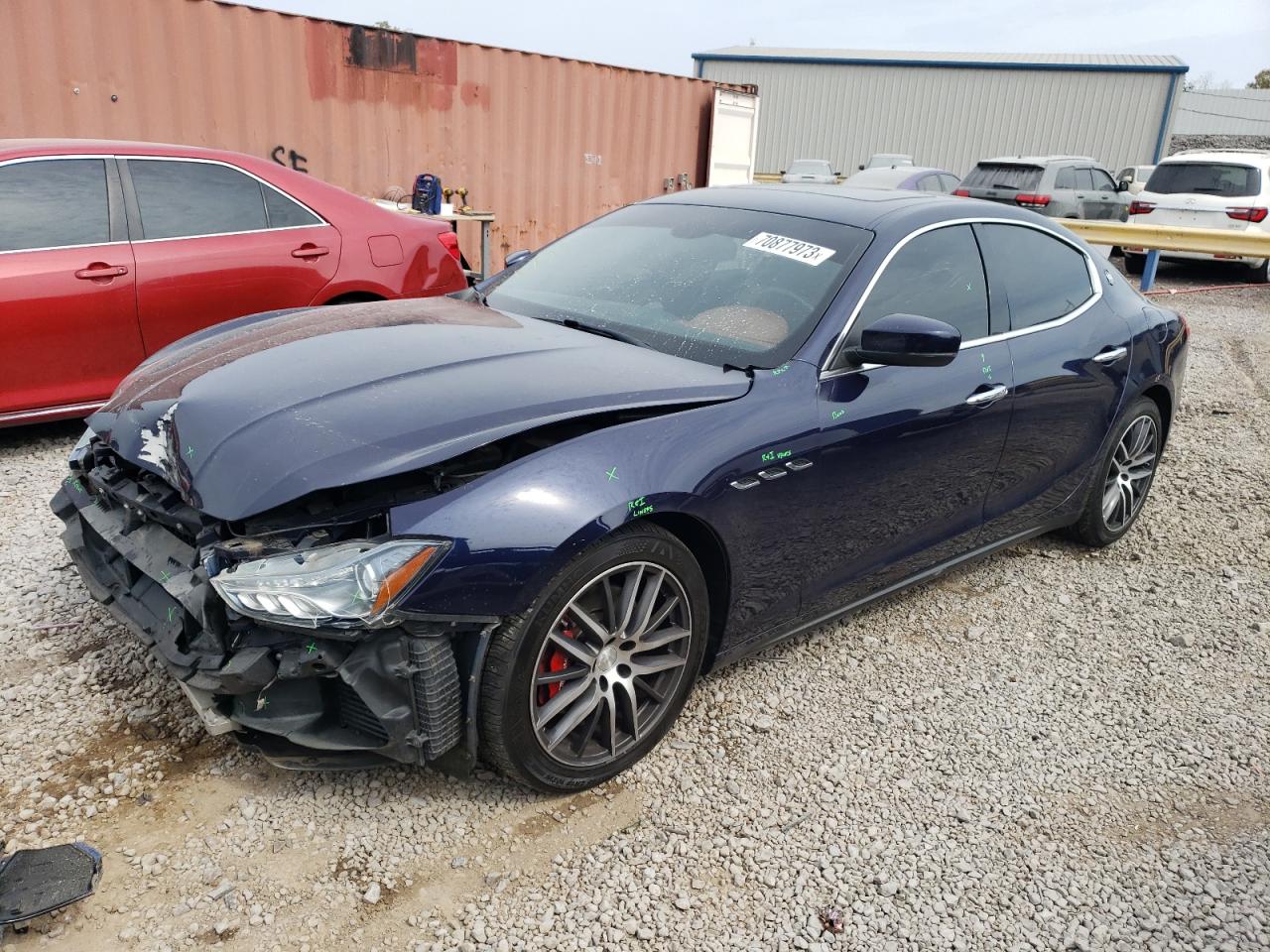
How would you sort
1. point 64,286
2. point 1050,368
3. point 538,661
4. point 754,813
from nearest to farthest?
point 538,661 → point 754,813 → point 1050,368 → point 64,286

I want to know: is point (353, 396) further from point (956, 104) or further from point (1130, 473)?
point (956, 104)

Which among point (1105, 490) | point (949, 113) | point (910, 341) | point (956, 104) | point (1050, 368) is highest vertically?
point (956, 104)

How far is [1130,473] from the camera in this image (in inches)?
172

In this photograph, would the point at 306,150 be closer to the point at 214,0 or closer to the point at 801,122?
the point at 214,0

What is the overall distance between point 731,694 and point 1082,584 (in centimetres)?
194

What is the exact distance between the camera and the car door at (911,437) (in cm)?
291

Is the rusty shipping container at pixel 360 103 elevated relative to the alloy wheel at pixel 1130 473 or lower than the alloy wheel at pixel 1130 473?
elevated

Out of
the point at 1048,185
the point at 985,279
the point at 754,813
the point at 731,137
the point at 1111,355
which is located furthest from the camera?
the point at 1048,185

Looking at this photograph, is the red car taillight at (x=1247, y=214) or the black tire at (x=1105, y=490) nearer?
the black tire at (x=1105, y=490)

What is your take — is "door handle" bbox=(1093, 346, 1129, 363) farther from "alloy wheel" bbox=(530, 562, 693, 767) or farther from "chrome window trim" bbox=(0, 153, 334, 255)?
"chrome window trim" bbox=(0, 153, 334, 255)

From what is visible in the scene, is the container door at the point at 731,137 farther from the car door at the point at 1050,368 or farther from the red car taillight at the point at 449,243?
the car door at the point at 1050,368

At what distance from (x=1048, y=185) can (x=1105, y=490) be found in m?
11.2

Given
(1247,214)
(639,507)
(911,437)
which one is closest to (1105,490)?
(911,437)

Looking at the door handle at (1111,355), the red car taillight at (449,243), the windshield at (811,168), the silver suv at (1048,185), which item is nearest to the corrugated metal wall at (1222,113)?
the windshield at (811,168)
